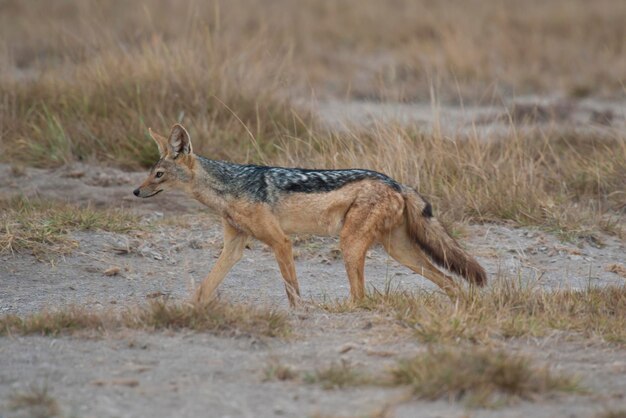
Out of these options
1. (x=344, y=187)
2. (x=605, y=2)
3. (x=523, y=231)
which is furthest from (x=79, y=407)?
(x=605, y=2)

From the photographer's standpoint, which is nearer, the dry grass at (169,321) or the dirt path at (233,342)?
the dirt path at (233,342)

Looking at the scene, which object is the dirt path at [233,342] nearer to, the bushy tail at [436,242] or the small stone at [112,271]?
the small stone at [112,271]

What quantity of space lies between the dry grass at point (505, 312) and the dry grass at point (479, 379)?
2.33 feet

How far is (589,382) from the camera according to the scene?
5.54 metres

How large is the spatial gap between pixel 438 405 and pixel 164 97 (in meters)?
7.13

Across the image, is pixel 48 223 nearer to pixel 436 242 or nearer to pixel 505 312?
pixel 436 242

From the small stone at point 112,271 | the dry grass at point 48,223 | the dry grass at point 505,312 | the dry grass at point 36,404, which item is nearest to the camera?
the dry grass at point 36,404

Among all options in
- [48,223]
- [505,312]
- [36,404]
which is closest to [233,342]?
[36,404]

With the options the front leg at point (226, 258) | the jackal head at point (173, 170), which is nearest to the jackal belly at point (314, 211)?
the front leg at point (226, 258)

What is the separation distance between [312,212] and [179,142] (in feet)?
3.62

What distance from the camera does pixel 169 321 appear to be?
6.36m

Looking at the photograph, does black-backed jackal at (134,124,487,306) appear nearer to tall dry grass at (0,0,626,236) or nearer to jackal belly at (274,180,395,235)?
jackal belly at (274,180,395,235)

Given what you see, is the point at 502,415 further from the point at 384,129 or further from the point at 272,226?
the point at 384,129

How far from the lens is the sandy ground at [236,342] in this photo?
517cm
